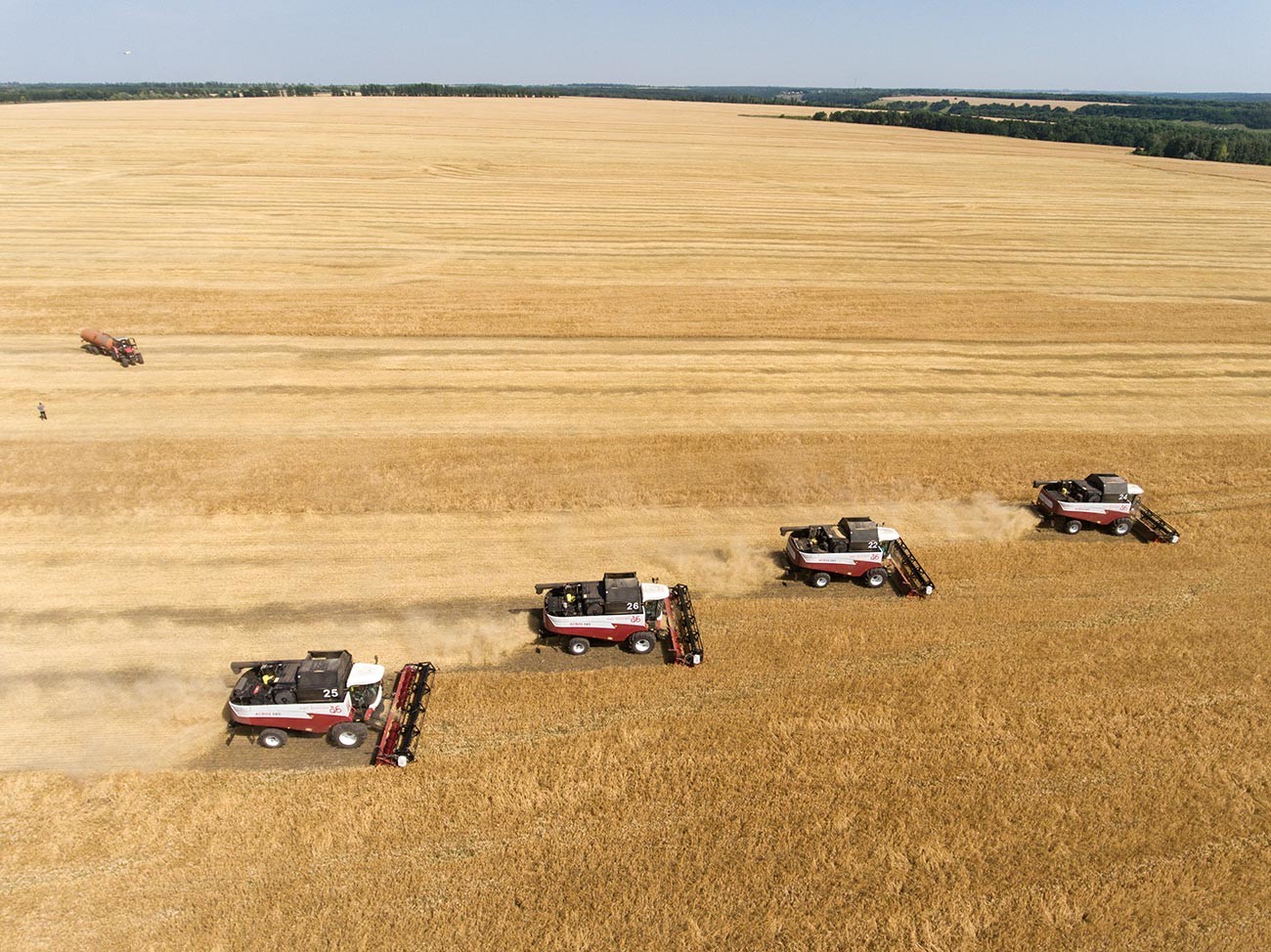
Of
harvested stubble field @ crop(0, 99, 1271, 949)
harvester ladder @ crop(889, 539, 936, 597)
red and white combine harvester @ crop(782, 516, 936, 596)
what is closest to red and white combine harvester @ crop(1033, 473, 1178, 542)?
harvested stubble field @ crop(0, 99, 1271, 949)

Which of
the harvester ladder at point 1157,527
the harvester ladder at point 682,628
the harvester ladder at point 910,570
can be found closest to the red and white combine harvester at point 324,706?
the harvester ladder at point 682,628

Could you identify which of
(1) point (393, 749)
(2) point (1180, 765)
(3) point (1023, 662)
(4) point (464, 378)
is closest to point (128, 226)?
(4) point (464, 378)

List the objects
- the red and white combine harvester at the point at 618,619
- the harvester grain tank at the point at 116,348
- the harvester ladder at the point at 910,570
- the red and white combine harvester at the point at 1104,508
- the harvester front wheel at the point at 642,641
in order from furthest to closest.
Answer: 1. the harvester grain tank at the point at 116,348
2. the red and white combine harvester at the point at 1104,508
3. the harvester ladder at the point at 910,570
4. the harvester front wheel at the point at 642,641
5. the red and white combine harvester at the point at 618,619

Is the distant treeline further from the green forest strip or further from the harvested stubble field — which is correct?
the harvested stubble field

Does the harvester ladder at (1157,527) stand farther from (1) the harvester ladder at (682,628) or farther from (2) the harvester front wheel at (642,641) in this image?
(2) the harvester front wheel at (642,641)

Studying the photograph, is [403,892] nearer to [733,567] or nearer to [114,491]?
[733,567]

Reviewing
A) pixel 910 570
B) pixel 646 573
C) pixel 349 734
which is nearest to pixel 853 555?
pixel 910 570
